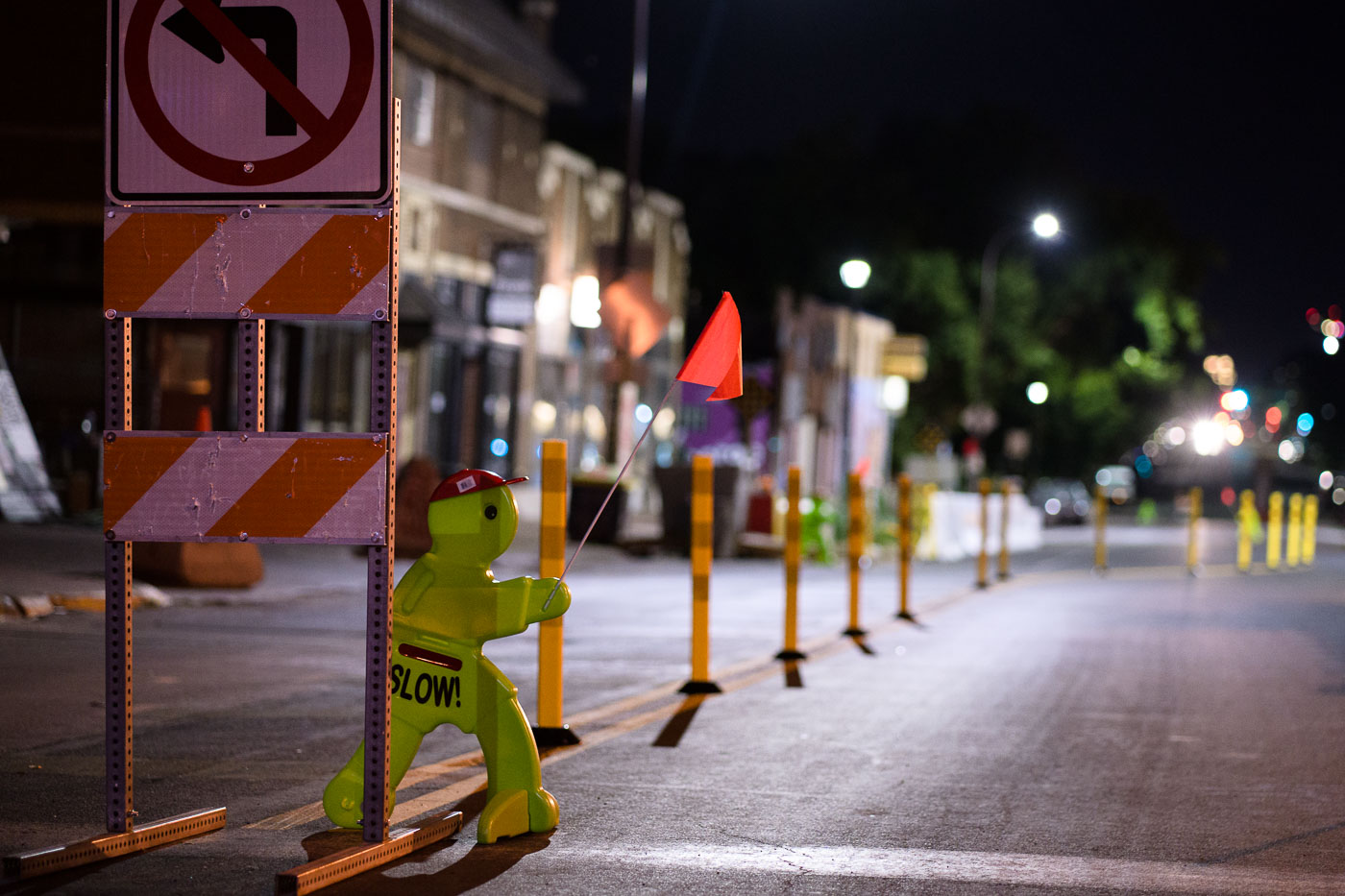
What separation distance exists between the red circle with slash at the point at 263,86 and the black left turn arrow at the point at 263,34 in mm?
31

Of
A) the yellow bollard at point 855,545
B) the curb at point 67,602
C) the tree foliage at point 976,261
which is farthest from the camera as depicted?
the tree foliage at point 976,261

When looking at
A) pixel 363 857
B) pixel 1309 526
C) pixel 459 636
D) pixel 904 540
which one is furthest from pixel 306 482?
pixel 1309 526

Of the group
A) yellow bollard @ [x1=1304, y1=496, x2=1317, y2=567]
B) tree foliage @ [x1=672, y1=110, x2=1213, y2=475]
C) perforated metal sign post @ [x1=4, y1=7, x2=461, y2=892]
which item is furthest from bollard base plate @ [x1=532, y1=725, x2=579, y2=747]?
tree foliage @ [x1=672, y1=110, x2=1213, y2=475]

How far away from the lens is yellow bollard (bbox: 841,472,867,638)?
1316 cm

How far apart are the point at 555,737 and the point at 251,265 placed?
3.33 m

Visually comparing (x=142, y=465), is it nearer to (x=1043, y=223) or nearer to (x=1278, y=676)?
(x=1278, y=676)

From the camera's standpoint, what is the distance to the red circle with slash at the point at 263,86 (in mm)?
5094

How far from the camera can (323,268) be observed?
5.12 metres

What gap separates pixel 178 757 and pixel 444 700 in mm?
2050

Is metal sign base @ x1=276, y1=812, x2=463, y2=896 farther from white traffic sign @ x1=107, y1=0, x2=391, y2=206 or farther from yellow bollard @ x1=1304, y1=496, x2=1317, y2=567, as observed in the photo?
yellow bollard @ x1=1304, y1=496, x2=1317, y2=567

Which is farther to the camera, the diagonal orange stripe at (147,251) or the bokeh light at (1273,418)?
the bokeh light at (1273,418)

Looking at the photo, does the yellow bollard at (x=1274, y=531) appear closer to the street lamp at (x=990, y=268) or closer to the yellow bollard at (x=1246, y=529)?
the yellow bollard at (x=1246, y=529)

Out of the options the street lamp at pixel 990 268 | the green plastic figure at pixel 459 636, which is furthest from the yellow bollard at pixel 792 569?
the street lamp at pixel 990 268

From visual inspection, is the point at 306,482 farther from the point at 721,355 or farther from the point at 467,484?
the point at 721,355
